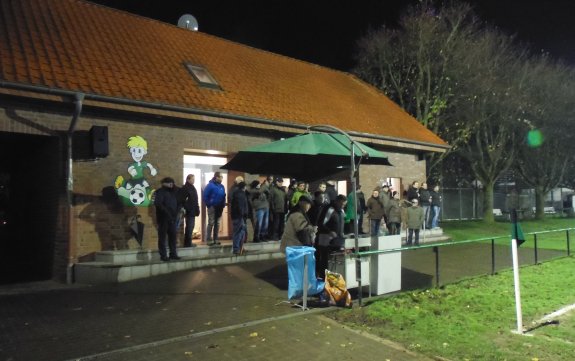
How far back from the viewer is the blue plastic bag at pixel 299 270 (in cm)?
694

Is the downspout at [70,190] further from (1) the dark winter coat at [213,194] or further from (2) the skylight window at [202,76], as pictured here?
(2) the skylight window at [202,76]

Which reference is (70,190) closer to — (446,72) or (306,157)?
(306,157)

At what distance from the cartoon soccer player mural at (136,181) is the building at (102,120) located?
23 mm

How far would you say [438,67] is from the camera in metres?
21.9

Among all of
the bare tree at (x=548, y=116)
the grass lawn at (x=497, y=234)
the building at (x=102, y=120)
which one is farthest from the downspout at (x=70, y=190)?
the bare tree at (x=548, y=116)

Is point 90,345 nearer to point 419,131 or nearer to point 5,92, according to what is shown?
point 5,92

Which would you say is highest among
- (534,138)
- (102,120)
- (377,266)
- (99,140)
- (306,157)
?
(534,138)

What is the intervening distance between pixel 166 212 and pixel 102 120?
8.67 feet

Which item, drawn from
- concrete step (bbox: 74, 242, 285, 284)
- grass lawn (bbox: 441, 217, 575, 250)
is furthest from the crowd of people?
grass lawn (bbox: 441, 217, 575, 250)

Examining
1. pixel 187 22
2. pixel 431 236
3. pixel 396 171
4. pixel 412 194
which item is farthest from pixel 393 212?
pixel 187 22

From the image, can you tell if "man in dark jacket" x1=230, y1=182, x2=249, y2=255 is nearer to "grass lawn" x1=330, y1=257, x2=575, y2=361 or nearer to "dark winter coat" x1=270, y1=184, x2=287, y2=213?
"dark winter coat" x1=270, y1=184, x2=287, y2=213

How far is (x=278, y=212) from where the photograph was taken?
1192 cm

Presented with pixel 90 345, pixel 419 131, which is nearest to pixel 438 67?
pixel 419 131

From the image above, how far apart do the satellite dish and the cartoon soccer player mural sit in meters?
7.88
